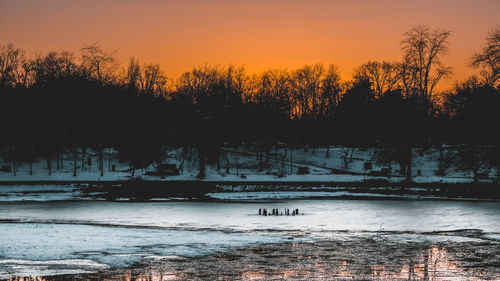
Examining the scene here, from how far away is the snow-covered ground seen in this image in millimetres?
75000

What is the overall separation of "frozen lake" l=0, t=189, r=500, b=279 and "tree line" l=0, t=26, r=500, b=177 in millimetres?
24134

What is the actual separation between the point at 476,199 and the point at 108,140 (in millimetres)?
54126

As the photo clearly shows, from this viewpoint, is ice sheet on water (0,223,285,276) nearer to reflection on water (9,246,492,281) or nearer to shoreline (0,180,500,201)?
reflection on water (9,246,492,281)

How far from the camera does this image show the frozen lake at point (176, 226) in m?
23.0

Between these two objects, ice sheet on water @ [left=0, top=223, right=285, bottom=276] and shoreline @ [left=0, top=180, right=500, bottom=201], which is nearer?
ice sheet on water @ [left=0, top=223, right=285, bottom=276]

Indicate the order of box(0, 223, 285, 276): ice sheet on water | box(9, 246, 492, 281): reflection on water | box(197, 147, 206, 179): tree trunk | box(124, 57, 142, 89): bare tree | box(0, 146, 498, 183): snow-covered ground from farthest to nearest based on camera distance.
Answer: box(124, 57, 142, 89): bare tree → box(197, 147, 206, 179): tree trunk → box(0, 146, 498, 183): snow-covered ground → box(0, 223, 285, 276): ice sheet on water → box(9, 246, 492, 281): reflection on water

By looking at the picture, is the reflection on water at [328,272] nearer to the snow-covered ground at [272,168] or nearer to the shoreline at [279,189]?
the shoreline at [279,189]

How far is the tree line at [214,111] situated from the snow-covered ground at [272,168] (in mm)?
2488

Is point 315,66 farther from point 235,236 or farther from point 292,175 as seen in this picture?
point 235,236

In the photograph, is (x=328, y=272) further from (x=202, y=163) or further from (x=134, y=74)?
(x=134, y=74)

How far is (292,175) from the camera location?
78.8 meters

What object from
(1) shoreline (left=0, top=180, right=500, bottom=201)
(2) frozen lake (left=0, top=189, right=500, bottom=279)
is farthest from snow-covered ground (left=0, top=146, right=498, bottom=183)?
(2) frozen lake (left=0, top=189, right=500, bottom=279)

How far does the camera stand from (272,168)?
8944cm

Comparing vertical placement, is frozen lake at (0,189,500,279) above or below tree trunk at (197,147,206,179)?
below
